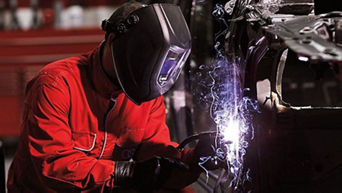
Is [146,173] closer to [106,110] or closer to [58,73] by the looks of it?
[106,110]

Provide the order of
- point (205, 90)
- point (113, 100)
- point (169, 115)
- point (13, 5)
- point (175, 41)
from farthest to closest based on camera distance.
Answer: point (13, 5) → point (169, 115) → point (205, 90) → point (113, 100) → point (175, 41)

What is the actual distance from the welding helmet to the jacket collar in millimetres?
153

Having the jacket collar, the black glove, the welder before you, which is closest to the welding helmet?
the welder

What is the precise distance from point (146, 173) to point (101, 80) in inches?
18.5

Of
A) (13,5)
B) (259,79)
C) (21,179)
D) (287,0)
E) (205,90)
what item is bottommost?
(13,5)

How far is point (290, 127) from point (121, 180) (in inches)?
25.4

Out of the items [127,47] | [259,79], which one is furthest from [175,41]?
[259,79]

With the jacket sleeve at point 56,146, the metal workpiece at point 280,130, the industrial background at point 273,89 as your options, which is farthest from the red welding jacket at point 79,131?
the metal workpiece at point 280,130

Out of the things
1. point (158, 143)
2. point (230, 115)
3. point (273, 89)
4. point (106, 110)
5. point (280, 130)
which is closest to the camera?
point (280, 130)

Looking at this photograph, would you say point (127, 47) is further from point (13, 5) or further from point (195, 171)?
point (13, 5)

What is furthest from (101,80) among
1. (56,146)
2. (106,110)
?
Answer: (56,146)

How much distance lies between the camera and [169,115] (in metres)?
3.11

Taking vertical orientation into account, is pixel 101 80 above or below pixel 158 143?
above

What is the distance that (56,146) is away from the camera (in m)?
2.10
